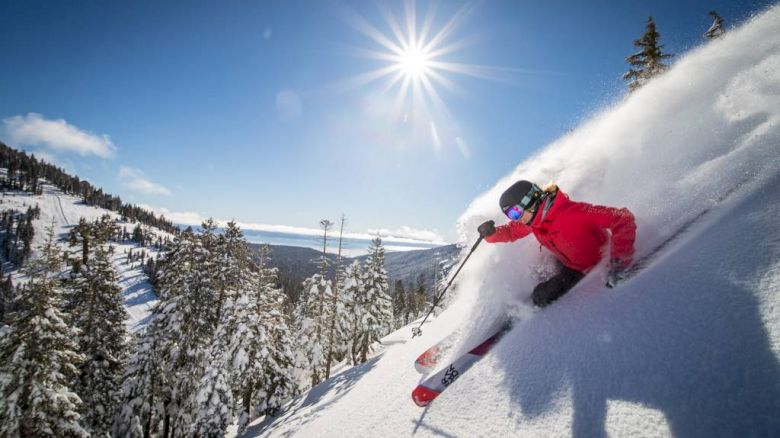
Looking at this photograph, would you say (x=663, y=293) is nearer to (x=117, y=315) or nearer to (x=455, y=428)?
(x=455, y=428)

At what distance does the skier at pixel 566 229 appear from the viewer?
3652 millimetres

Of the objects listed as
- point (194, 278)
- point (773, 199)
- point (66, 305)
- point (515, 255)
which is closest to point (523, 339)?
point (515, 255)

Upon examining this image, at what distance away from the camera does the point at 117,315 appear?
56.3 ft

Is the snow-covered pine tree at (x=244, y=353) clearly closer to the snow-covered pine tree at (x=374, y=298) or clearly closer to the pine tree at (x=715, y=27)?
the snow-covered pine tree at (x=374, y=298)

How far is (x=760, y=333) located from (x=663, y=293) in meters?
0.82

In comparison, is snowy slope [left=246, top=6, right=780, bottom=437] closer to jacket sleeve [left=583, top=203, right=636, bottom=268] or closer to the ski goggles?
jacket sleeve [left=583, top=203, right=636, bottom=268]

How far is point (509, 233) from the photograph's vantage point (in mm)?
4848

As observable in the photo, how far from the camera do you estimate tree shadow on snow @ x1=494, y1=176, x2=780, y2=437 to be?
6.14ft

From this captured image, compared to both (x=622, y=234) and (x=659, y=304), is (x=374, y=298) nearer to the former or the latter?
(x=622, y=234)

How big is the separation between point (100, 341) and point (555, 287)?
2191 cm

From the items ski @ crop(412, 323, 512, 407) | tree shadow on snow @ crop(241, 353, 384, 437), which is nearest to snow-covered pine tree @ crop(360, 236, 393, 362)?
tree shadow on snow @ crop(241, 353, 384, 437)

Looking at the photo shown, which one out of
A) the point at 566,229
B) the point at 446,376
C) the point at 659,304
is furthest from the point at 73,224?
the point at 659,304

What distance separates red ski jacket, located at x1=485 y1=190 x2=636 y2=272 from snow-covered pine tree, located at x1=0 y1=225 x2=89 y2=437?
729 inches

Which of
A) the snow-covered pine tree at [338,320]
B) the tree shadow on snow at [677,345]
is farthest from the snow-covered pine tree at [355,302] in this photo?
the tree shadow on snow at [677,345]
